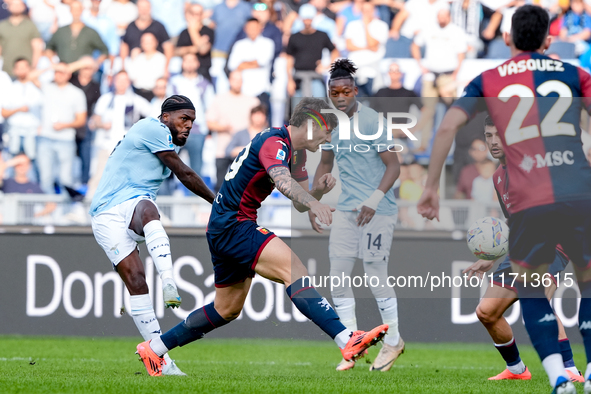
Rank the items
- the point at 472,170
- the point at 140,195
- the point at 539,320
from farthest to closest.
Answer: the point at 472,170 → the point at 140,195 → the point at 539,320

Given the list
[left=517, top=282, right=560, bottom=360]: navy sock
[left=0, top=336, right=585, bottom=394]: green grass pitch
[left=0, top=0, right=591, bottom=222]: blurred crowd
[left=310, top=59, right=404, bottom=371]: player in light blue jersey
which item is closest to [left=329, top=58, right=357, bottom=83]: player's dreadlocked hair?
[left=310, top=59, right=404, bottom=371]: player in light blue jersey

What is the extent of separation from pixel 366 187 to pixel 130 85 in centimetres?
558

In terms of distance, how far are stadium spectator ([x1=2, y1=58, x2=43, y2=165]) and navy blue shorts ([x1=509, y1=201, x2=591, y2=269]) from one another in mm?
8418

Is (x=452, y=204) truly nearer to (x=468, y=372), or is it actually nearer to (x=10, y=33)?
(x=468, y=372)

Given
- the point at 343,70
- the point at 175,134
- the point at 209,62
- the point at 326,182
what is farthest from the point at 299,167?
the point at 209,62

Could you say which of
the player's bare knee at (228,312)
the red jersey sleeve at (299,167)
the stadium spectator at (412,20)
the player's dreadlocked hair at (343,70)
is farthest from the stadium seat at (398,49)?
the player's bare knee at (228,312)

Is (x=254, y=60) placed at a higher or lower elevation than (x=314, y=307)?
higher

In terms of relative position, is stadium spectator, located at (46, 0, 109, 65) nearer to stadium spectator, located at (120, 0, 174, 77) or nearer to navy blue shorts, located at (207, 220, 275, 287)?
stadium spectator, located at (120, 0, 174, 77)

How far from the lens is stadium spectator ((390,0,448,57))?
1229cm

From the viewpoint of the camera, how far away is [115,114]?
1132cm

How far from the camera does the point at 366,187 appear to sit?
24.0 feet

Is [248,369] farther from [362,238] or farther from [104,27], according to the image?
[104,27]

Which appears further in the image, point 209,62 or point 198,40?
point 198,40

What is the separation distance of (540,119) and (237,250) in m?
2.21
